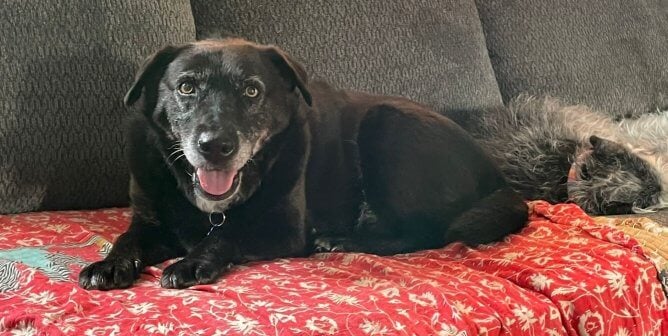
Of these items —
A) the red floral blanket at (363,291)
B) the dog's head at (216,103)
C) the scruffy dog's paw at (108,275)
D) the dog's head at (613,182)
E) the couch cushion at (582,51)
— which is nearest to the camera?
the red floral blanket at (363,291)

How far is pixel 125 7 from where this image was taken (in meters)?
1.76

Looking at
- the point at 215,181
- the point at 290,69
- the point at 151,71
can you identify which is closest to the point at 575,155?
the point at 290,69

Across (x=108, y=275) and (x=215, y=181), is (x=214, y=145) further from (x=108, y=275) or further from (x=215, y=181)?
(x=108, y=275)

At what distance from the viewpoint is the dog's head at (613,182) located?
1.91m

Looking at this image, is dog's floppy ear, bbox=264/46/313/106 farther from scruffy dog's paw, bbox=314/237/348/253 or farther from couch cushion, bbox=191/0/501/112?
couch cushion, bbox=191/0/501/112

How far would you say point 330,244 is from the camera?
1.62 metres

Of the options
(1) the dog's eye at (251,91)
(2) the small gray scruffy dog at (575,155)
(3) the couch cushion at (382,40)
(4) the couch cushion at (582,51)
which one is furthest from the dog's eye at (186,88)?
(4) the couch cushion at (582,51)

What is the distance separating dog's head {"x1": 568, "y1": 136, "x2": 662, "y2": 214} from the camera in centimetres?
191

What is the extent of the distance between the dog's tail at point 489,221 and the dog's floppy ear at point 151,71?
701 mm

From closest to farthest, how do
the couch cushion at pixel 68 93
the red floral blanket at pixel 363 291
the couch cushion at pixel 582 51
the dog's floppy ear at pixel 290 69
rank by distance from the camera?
the red floral blanket at pixel 363 291, the dog's floppy ear at pixel 290 69, the couch cushion at pixel 68 93, the couch cushion at pixel 582 51

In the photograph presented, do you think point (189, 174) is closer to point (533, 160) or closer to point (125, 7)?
point (125, 7)

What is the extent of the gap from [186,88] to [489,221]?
708 mm

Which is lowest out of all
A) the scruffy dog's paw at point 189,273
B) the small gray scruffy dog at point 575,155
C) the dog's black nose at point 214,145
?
the scruffy dog's paw at point 189,273

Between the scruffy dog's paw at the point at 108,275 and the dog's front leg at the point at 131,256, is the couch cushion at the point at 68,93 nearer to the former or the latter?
the dog's front leg at the point at 131,256
